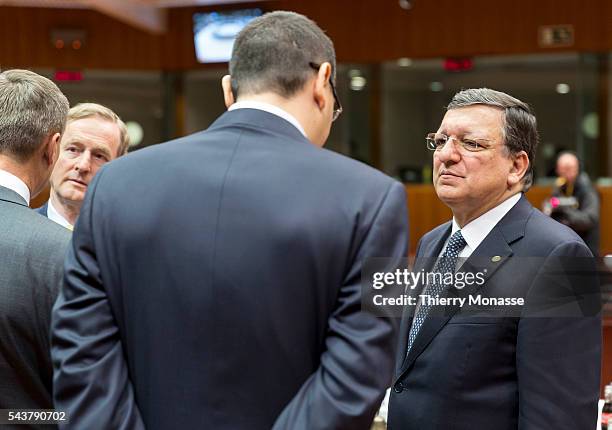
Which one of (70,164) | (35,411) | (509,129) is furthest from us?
(70,164)

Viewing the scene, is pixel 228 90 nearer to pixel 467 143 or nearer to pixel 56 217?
pixel 467 143

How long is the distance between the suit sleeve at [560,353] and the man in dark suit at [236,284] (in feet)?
1.90

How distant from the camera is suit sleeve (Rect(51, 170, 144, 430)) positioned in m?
1.53

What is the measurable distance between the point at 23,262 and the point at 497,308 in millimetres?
1109

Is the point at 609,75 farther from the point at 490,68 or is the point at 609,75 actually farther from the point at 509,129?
the point at 509,129

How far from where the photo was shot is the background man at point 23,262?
1854 mm

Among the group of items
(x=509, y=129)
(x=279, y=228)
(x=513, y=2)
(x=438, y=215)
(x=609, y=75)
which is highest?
(x=513, y=2)

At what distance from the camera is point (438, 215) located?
10.4 m

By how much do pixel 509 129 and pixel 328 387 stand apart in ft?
3.68

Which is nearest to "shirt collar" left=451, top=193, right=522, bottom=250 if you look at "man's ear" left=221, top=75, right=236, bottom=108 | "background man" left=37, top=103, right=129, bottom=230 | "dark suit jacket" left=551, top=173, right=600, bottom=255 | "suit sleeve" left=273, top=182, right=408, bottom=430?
"suit sleeve" left=273, top=182, right=408, bottom=430

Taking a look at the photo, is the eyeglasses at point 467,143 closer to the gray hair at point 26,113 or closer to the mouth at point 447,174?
the mouth at point 447,174

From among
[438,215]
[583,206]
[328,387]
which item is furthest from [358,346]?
[438,215]

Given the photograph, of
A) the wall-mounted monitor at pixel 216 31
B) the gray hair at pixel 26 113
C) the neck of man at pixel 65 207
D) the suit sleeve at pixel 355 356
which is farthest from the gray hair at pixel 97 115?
the wall-mounted monitor at pixel 216 31

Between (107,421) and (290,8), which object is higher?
(290,8)
